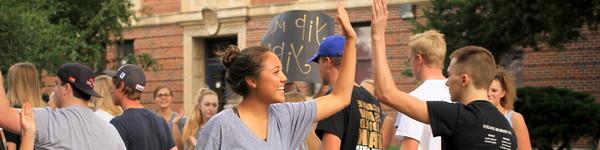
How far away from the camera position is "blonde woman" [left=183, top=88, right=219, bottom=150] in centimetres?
953

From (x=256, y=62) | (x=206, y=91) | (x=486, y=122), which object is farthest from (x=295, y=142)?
(x=206, y=91)

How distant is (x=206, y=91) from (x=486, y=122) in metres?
5.65

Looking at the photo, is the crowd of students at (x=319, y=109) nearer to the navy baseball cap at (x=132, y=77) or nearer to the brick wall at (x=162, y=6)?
the navy baseball cap at (x=132, y=77)

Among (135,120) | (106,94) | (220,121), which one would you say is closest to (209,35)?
(106,94)

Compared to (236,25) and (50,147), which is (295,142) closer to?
(50,147)

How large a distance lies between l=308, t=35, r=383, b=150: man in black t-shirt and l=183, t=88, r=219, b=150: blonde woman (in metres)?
3.51

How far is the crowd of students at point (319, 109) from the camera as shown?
4.79 meters

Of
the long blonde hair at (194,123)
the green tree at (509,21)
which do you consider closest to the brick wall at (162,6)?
the green tree at (509,21)

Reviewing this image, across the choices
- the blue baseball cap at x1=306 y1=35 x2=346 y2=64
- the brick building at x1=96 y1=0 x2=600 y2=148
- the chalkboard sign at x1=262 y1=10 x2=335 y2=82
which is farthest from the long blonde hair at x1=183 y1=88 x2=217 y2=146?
the brick building at x1=96 y1=0 x2=600 y2=148

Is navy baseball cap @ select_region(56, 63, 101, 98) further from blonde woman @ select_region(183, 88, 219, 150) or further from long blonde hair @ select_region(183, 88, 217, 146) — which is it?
long blonde hair @ select_region(183, 88, 217, 146)

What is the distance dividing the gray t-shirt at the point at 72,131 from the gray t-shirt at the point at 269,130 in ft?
3.87

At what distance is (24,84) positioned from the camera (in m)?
7.06

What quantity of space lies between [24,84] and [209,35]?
2147 centimetres

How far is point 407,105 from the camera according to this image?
16.4ft
